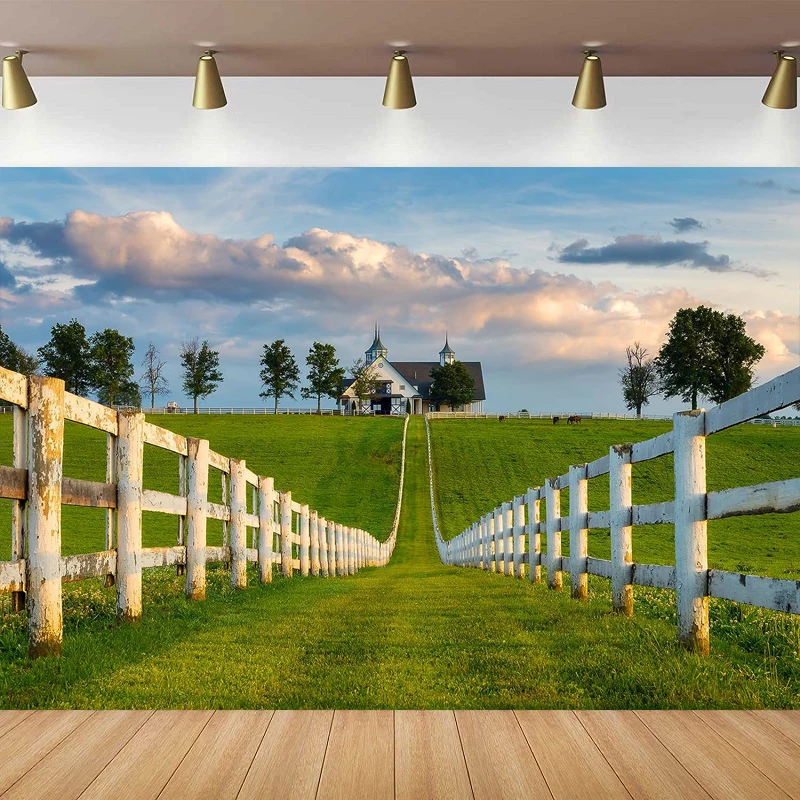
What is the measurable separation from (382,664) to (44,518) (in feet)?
4.41

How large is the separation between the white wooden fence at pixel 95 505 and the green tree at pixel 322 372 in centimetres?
4218

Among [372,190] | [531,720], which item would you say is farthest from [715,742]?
[372,190]

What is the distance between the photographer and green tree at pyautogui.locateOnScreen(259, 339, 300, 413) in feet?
140

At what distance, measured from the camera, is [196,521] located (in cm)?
561

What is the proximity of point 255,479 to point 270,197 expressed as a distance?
2543cm

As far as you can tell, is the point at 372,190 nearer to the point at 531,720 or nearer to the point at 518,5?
the point at 518,5

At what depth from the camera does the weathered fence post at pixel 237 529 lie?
6707mm

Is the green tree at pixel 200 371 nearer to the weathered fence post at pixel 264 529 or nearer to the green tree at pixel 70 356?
the green tree at pixel 70 356

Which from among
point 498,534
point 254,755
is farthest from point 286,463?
point 254,755

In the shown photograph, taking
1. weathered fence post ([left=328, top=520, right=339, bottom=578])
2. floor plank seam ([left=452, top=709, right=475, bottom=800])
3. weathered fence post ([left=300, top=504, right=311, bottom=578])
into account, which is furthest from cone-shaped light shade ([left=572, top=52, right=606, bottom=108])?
weathered fence post ([left=328, top=520, right=339, bottom=578])

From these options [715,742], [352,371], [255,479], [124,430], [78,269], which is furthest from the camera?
[352,371]

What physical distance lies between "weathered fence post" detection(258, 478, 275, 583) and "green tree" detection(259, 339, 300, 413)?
34.4 metres

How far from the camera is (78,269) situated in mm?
44688

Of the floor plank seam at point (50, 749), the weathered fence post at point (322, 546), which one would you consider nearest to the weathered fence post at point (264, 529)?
the weathered fence post at point (322, 546)
